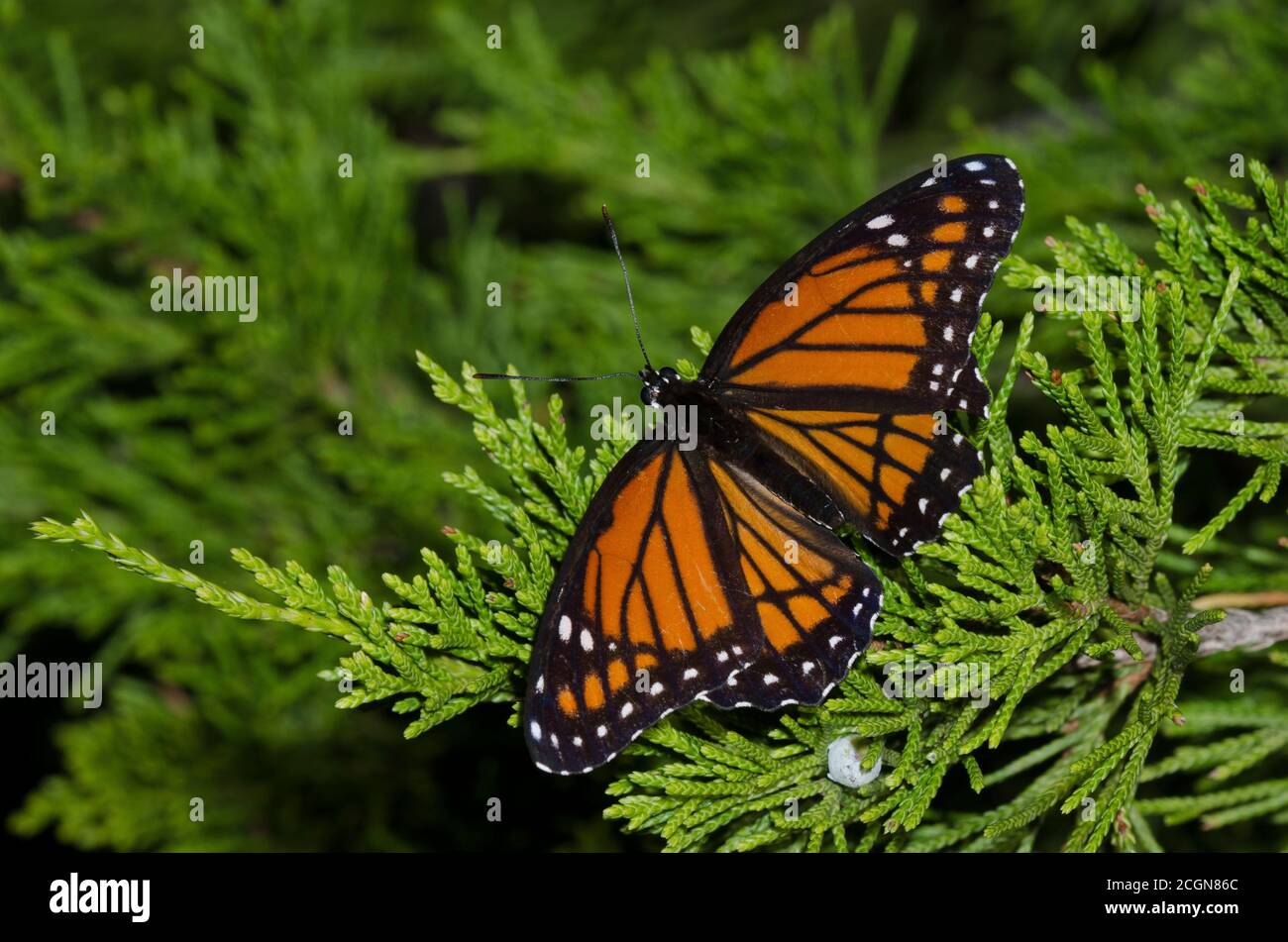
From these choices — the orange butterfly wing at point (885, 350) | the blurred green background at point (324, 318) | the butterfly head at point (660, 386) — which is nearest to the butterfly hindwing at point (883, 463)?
the orange butterfly wing at point (885, 350)

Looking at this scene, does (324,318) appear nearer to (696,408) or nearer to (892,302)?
(696,408)

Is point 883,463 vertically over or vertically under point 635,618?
over

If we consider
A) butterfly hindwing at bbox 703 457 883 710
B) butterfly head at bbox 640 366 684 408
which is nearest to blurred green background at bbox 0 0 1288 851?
butterfly head at bbox 640 366 684 408

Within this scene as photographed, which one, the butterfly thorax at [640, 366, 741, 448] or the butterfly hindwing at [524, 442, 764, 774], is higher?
the butterfly thorax at [640, 366, 741, 448]

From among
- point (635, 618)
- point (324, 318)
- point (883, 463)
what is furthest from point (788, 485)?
point (324, 318)

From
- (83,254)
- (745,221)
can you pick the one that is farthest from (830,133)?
(83,254)

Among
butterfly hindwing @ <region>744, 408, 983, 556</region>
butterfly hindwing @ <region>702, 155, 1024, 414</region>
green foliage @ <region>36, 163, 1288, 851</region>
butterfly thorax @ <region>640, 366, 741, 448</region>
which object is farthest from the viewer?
butterfly thorax @ <region>640, 366, 741, 448</region>

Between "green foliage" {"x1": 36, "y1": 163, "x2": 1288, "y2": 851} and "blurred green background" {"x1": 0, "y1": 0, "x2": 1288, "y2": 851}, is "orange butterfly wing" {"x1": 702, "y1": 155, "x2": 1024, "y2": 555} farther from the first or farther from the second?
"blurred green background" {"x1": 0, "y1": 0, "x2": 1288, "y2": 851}
